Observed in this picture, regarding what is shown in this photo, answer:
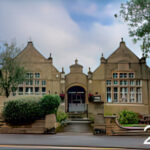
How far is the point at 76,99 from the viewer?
69.1ft

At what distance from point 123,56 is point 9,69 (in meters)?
12.7

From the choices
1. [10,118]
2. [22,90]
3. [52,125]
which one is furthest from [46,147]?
[22,90]

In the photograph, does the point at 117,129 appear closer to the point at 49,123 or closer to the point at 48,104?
the point at 49,123

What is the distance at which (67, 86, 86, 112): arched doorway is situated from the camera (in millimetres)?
20273

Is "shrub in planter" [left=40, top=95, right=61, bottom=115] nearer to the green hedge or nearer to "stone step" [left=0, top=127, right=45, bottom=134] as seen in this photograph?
the green hedge

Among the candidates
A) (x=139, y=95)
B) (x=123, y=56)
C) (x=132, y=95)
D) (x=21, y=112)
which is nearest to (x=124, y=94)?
(x=132, y=95)

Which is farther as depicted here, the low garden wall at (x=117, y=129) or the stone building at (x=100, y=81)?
the stone building at (x=100, y=81)

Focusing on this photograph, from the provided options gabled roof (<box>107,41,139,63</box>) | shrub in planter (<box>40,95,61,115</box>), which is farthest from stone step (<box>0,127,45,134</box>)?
gabled roof (<box>107,41,139,63</box>)

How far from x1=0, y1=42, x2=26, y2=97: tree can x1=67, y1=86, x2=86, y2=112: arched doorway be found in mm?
6160

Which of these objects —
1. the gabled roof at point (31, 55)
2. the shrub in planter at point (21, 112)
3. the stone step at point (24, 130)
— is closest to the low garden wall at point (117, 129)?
the stone step at point (24, 130)

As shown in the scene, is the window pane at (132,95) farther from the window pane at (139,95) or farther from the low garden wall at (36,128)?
the low garden wall at (36,128)

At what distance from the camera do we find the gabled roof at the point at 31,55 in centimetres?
2058

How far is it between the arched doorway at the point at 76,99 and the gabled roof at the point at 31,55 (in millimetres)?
5205

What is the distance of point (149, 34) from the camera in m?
15.3
